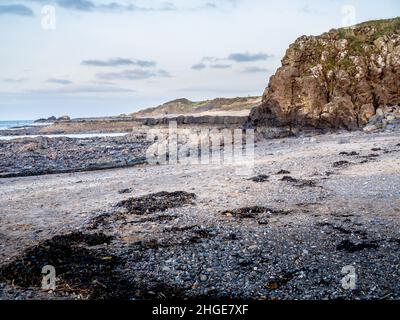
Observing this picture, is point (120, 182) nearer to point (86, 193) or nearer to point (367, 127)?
point (86, 193)

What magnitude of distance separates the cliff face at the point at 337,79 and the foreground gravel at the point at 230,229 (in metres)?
14.2

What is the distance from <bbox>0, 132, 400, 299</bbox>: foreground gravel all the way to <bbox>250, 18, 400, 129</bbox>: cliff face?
14163 mm

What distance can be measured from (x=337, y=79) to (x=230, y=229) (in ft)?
85.2

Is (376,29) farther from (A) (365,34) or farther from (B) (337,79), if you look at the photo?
(B) (337,79)

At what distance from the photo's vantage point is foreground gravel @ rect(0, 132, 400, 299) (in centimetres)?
609

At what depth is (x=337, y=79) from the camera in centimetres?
3098

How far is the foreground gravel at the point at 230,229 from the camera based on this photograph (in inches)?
240

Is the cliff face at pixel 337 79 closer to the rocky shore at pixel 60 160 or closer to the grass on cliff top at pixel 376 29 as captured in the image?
the grass on cliff top at pixel 376 29

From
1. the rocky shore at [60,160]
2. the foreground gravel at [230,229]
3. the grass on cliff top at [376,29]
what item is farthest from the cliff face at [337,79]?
the foreground gravel at [230,229]

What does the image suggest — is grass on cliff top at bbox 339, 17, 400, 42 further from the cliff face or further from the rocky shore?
the rocky shore

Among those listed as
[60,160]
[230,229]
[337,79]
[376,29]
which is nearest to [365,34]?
[376,29]

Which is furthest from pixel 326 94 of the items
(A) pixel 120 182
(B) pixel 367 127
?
(A) pixel 120 182

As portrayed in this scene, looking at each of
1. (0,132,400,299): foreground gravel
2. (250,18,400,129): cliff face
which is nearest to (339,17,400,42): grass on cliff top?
(250,18,400,129): cliff face
